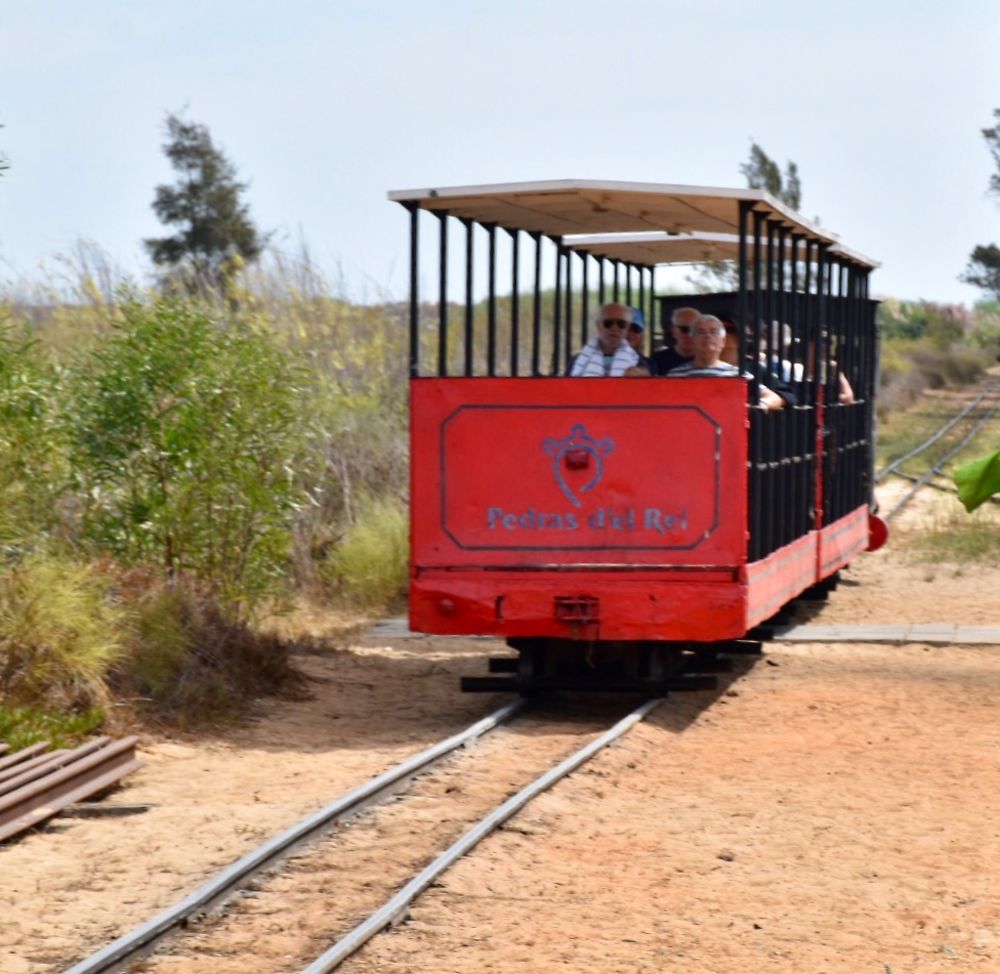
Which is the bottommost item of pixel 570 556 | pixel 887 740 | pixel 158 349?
pixel 887 740

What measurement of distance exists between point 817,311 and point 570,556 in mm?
3852

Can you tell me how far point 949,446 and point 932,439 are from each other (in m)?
0.33

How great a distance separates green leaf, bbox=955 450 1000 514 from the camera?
3.65m

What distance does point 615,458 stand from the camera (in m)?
11.6

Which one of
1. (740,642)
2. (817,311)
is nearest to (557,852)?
(740,642)

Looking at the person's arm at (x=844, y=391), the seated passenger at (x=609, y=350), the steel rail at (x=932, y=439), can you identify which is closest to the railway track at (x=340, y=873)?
the seated passenger at (x=609, y=350)

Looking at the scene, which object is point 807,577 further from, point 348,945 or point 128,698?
point 348,945

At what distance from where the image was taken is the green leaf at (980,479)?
365cm

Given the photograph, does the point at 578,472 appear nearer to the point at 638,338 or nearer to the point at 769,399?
the point at 769,399

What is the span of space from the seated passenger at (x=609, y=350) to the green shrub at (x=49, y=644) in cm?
360

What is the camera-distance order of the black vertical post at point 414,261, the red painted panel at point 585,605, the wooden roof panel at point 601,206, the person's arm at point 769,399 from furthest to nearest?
the person's arm at point 769,399, the black vertical post at point 414,261, the wooden roof panel at point 601,206, the red painted panel at point 585,605

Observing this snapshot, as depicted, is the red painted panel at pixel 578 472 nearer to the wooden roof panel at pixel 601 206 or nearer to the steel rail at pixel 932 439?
A: the wooden roof panel at pixel 601 206

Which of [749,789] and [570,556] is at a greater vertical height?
[570,556]

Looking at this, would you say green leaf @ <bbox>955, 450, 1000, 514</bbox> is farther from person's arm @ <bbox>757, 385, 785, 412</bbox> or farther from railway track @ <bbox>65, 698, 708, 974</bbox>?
person's arm @ <bbox>757, 385, 785, 412</bbox>
